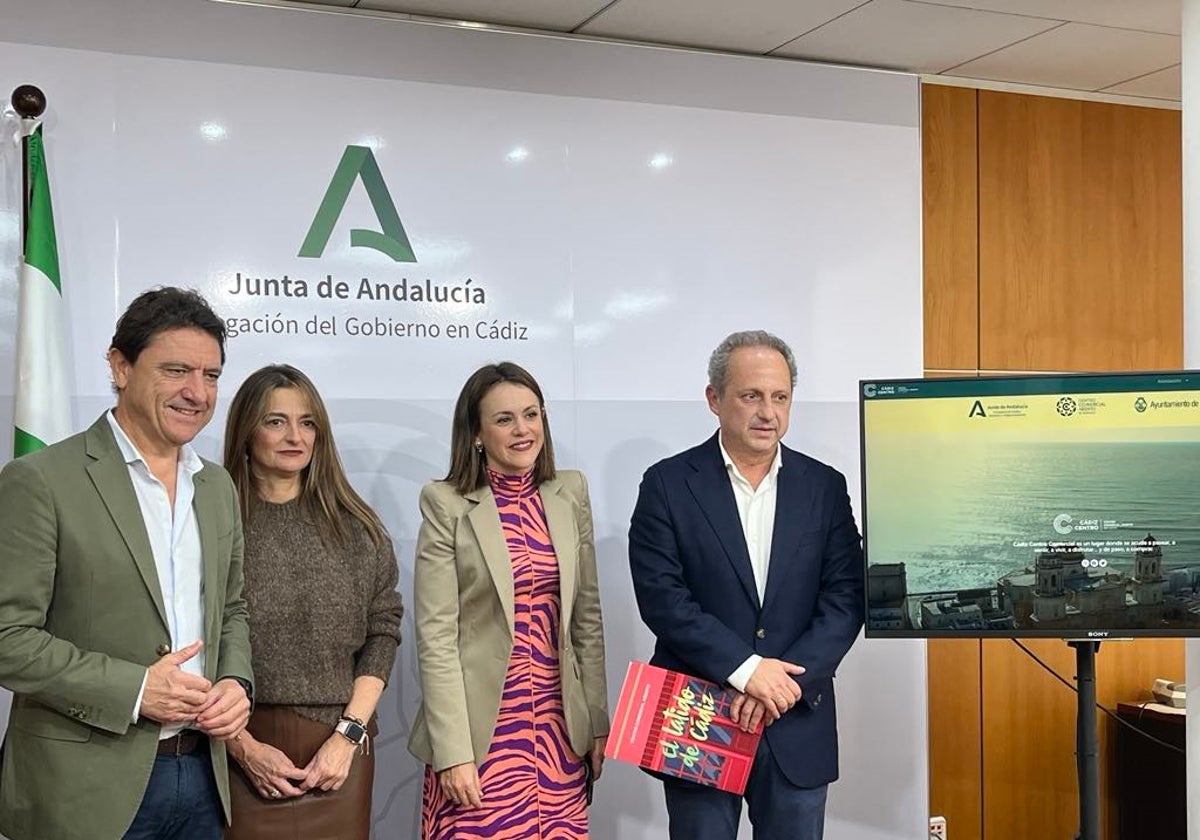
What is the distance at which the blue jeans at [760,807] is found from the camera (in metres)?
3.20

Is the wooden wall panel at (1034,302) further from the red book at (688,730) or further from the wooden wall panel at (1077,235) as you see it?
the red book at (688,730)

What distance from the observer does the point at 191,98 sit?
3783mm

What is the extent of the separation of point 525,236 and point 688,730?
1.78 metres

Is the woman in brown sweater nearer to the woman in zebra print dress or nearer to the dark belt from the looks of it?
the woman in zebra print dress

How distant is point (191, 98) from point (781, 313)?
6.84ft

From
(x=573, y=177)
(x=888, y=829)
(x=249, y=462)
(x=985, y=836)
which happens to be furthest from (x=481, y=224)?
(x=985, y=836)

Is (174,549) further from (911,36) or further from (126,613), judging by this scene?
(911,36)

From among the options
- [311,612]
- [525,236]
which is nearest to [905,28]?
[525,236]

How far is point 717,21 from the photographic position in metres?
4.18

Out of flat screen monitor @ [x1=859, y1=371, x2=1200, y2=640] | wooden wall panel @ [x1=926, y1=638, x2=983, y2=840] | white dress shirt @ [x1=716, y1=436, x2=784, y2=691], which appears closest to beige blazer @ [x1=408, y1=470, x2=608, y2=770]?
white dress shirt @ [x1=716, y1=436, x2=784, y2=691]

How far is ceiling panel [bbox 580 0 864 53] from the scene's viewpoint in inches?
158

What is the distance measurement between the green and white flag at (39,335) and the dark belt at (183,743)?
3.86 ft

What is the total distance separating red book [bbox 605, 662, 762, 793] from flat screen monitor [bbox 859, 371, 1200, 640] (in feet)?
1.50

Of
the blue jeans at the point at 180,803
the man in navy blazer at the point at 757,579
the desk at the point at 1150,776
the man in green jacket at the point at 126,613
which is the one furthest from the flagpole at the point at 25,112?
the desk at the point at 1150,776
